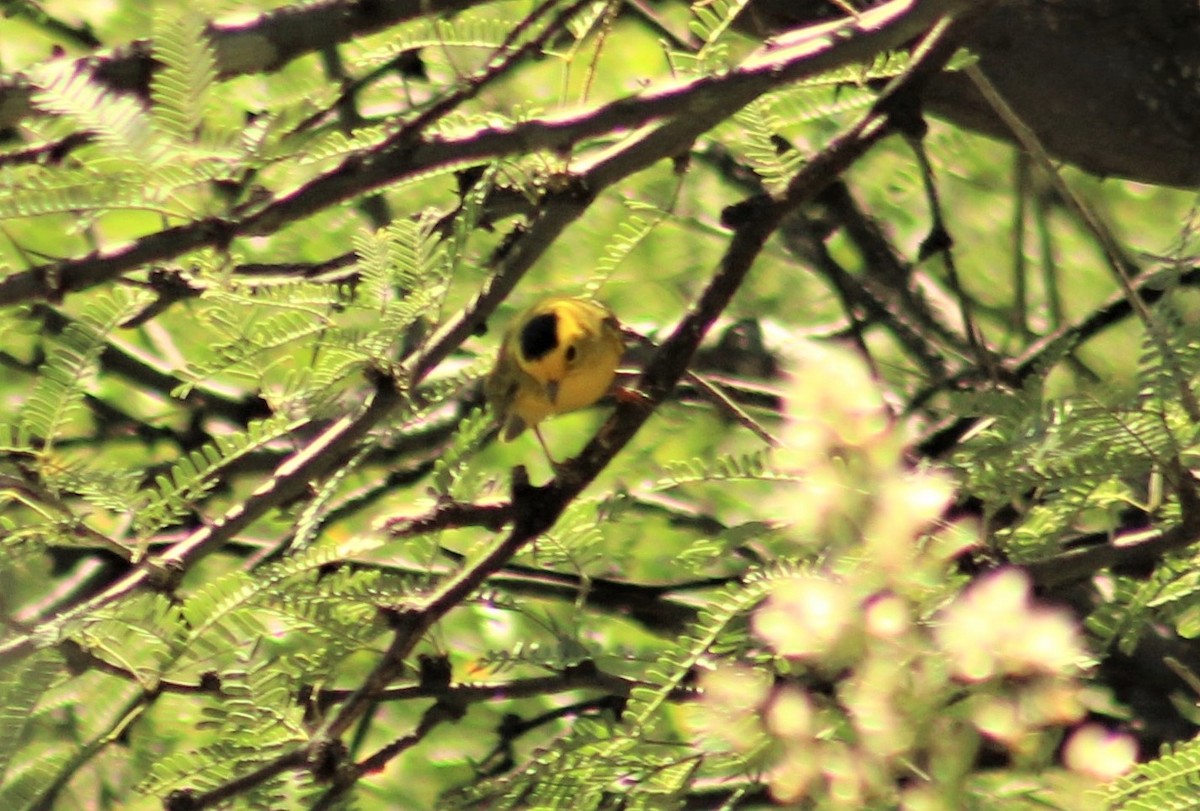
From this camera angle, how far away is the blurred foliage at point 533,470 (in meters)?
1.33

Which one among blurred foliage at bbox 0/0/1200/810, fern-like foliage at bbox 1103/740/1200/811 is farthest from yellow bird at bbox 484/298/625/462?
fern-like foliage at bbox 1103/740/1200/811

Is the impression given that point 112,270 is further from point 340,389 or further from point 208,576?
point 208,576

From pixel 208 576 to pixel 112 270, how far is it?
2.34 metres

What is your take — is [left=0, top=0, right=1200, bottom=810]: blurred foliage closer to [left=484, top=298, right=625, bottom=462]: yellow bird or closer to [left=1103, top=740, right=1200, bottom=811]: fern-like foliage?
[left=1103, top=740, right=1200, bottom=811]: fern-like foliage

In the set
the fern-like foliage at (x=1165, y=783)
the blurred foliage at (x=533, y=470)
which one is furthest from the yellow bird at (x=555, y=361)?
the fern-like foliage at (x=1165, y=783)

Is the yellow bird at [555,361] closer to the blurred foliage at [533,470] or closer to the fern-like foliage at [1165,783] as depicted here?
the blurred foliage at [533,470]

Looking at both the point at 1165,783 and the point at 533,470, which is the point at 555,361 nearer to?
the point at 533,470

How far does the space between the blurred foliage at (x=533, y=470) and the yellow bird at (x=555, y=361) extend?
8.7 inches

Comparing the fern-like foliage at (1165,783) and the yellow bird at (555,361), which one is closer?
the fern-like foliage at (1165,783)

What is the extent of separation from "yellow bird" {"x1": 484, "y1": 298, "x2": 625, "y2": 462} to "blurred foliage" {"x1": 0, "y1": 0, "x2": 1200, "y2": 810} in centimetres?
22

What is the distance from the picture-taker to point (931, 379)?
3.85m

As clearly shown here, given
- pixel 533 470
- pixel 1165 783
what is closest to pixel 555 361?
pixel 533 470

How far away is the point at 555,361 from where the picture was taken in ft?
10.5

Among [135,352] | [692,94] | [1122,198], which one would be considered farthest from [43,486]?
[1122,198]
